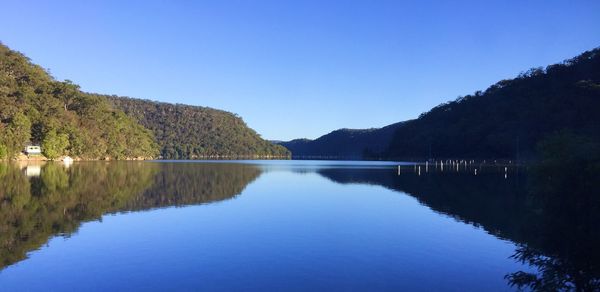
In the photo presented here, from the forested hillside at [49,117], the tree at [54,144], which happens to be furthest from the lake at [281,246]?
the tree at [54,144]

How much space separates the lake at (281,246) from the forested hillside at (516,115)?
69.0 m

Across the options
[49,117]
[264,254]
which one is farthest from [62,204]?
[49,117]

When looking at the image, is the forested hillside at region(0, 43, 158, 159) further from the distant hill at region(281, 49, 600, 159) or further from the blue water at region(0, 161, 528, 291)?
the distant hill at region(281, 49, 600, 159)

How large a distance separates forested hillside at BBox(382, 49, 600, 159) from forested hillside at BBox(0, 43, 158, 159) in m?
87.5

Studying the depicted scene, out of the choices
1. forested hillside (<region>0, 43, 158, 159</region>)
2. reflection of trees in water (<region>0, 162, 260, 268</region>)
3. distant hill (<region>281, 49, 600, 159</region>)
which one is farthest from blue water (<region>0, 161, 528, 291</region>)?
distant hill (<region>281, 49, 600, 159</region>)

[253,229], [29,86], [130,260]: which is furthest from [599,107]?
[29,86]

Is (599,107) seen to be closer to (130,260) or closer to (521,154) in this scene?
(521,154)

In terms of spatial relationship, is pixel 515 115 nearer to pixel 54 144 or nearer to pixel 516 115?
pixel 516 115

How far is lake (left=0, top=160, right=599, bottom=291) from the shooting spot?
28.7 feet

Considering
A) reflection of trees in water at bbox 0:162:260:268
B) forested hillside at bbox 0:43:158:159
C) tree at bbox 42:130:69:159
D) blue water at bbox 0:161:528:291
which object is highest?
forested hillside at bbox 0:43:158:159

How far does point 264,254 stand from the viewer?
12.1 meters

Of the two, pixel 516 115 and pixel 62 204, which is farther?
pixel 516 115

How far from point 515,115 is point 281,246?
11228 cm

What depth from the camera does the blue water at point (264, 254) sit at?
9492 millimetres
